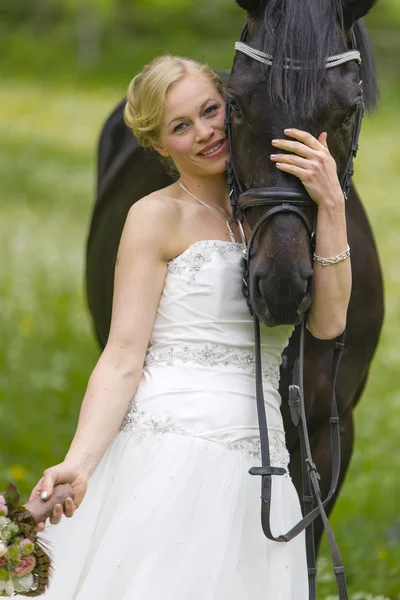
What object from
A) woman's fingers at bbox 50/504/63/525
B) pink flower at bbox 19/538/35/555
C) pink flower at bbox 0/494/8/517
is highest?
pink flower at bbox 0/494/8/517

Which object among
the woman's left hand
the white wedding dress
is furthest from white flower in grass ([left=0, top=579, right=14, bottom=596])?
the woman's left hand

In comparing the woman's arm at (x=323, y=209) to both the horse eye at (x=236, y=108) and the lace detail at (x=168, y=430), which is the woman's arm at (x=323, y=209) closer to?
the horse eye at (x=236, y=108)

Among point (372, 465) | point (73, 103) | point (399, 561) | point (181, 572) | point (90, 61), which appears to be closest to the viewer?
point (181, 572)

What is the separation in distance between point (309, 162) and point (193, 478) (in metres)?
0.89

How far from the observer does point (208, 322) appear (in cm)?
293

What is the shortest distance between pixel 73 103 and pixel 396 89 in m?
6.31

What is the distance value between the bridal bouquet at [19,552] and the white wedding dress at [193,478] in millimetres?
344

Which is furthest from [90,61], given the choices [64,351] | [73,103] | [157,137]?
[157,137]

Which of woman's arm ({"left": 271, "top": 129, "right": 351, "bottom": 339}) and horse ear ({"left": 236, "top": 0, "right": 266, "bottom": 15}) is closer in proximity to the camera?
woman's arm ({"left": 271, "top": 129, "right": 351, "bottom": 339})

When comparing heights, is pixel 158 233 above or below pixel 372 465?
above

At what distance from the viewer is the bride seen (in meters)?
2.72

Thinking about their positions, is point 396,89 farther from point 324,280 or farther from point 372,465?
point 324,280

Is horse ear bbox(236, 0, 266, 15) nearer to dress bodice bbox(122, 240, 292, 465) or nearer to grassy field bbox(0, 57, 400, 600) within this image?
dress bodice bbox(122, 240, 292, 465)

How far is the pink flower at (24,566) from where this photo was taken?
2338 mm
